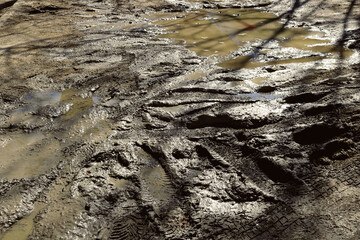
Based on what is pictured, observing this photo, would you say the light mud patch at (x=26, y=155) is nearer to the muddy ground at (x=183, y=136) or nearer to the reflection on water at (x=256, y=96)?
the muddy ground at (x=183, y=136)

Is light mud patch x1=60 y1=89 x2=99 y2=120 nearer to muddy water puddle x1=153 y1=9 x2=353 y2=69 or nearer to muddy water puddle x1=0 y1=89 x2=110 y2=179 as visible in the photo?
muddy water puddle x1=0 y1=89 x2=110 y2=179

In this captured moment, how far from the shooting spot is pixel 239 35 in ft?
18.2

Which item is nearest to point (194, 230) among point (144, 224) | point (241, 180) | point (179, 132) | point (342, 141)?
point (144, 224)

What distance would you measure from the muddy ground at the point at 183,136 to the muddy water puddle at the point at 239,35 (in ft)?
0.15

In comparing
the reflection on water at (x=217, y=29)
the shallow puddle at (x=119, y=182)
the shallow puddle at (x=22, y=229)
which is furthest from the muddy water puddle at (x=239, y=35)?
the shallow puddle at (x=22, y=229)

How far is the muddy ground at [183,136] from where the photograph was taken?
2.05 meters

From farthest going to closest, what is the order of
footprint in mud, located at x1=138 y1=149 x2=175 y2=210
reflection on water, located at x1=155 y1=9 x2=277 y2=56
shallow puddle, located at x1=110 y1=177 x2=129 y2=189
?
1. reflection on water, located at x1=155 y1=9 x2=277 y2=56
2. shallow puddle, located at x1=110 y1=177 x2=129 y2=189
3. footprint in mud, located at x1=138 y1=149 x2=175 y2=210

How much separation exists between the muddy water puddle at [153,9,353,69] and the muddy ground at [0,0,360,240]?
0.05m

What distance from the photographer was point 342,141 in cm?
252

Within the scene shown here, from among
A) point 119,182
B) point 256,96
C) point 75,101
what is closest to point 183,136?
point 119,182

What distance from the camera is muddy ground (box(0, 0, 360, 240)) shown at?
205cm

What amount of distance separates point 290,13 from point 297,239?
627cm

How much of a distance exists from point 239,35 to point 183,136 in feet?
11.3

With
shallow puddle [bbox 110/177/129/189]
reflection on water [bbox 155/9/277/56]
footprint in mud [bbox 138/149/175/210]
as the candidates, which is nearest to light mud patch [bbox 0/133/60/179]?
shallow puddle [bbox 110/177/129/189]
